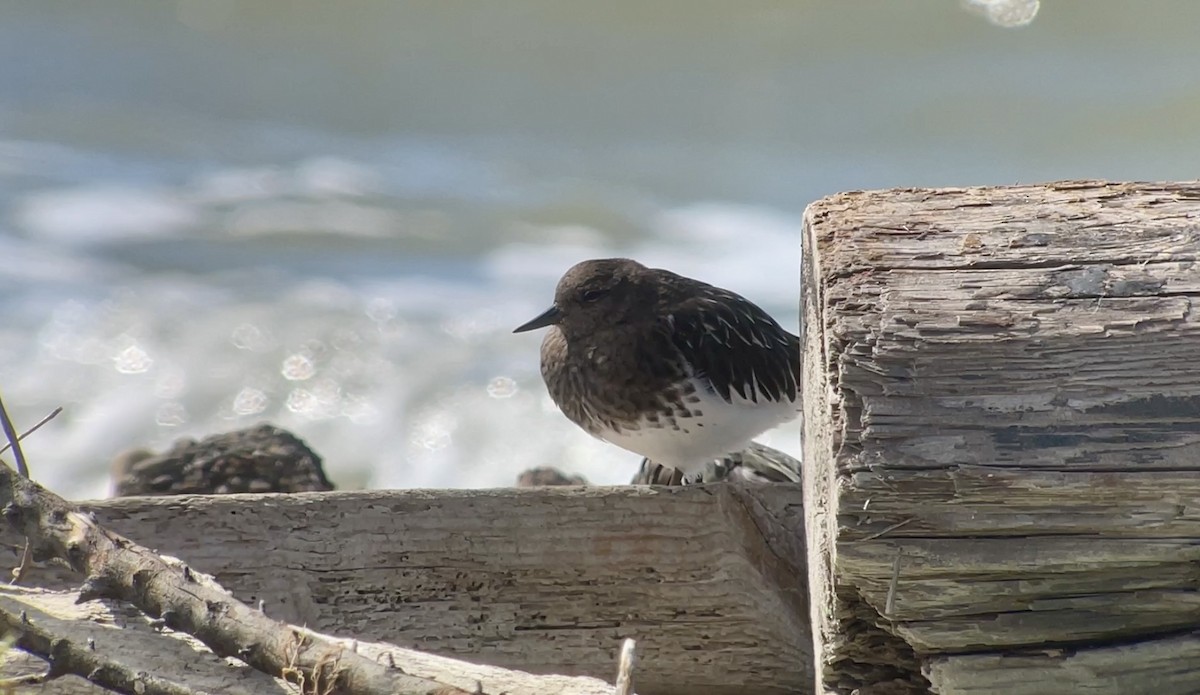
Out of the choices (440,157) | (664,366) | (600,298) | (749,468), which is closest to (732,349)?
(664,366)

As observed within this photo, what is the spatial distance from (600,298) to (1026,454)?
1.80 meters

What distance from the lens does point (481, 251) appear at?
7.25m

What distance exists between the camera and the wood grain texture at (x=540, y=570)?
2.05 metres

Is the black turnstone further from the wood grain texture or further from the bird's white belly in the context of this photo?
the wood grain texture

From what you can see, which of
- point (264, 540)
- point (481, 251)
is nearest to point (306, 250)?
point (481, 251)

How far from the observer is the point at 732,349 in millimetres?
3012

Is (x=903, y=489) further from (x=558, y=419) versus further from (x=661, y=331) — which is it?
(x=558, y=419)

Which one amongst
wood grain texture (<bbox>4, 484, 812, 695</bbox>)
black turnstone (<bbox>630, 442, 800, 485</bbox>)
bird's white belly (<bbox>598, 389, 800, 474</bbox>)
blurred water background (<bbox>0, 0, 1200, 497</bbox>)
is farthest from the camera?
blurred water background (<bbox>0, 0, 1200, 497</bbox>)

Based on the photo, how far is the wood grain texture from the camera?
205cm

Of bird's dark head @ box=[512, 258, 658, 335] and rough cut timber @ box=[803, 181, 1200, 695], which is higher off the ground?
bird's dark head @ box=[512, 258, 658, 335]

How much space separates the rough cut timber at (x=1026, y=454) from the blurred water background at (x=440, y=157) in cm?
423

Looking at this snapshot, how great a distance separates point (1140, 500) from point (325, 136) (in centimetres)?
732

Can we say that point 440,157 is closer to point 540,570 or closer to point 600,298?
point 600,298

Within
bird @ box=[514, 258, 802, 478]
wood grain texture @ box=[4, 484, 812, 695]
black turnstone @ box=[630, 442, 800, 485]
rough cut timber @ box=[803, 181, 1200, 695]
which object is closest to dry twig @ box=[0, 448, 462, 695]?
wood grain texture @ box=[4, 484, 812, 695]
